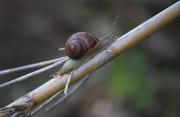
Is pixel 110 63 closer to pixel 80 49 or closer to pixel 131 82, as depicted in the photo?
pixel 131 82

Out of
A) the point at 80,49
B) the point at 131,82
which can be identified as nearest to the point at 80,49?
the point at 80,49

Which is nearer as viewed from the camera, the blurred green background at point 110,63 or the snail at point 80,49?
the snail at point 80,49

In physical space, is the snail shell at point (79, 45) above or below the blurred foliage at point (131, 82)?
below

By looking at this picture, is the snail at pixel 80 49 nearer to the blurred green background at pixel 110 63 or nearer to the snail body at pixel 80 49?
the snail body at pixel 80 49

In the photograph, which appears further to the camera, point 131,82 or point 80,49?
point 131,82

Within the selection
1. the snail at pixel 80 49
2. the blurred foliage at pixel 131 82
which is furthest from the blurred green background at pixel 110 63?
the snail at pixel 80 49

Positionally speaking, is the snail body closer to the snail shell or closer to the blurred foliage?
the snail shell

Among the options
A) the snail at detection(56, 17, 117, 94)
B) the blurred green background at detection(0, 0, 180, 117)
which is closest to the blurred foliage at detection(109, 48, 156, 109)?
the blurred green background at detection(0, 0, 180, 117)
